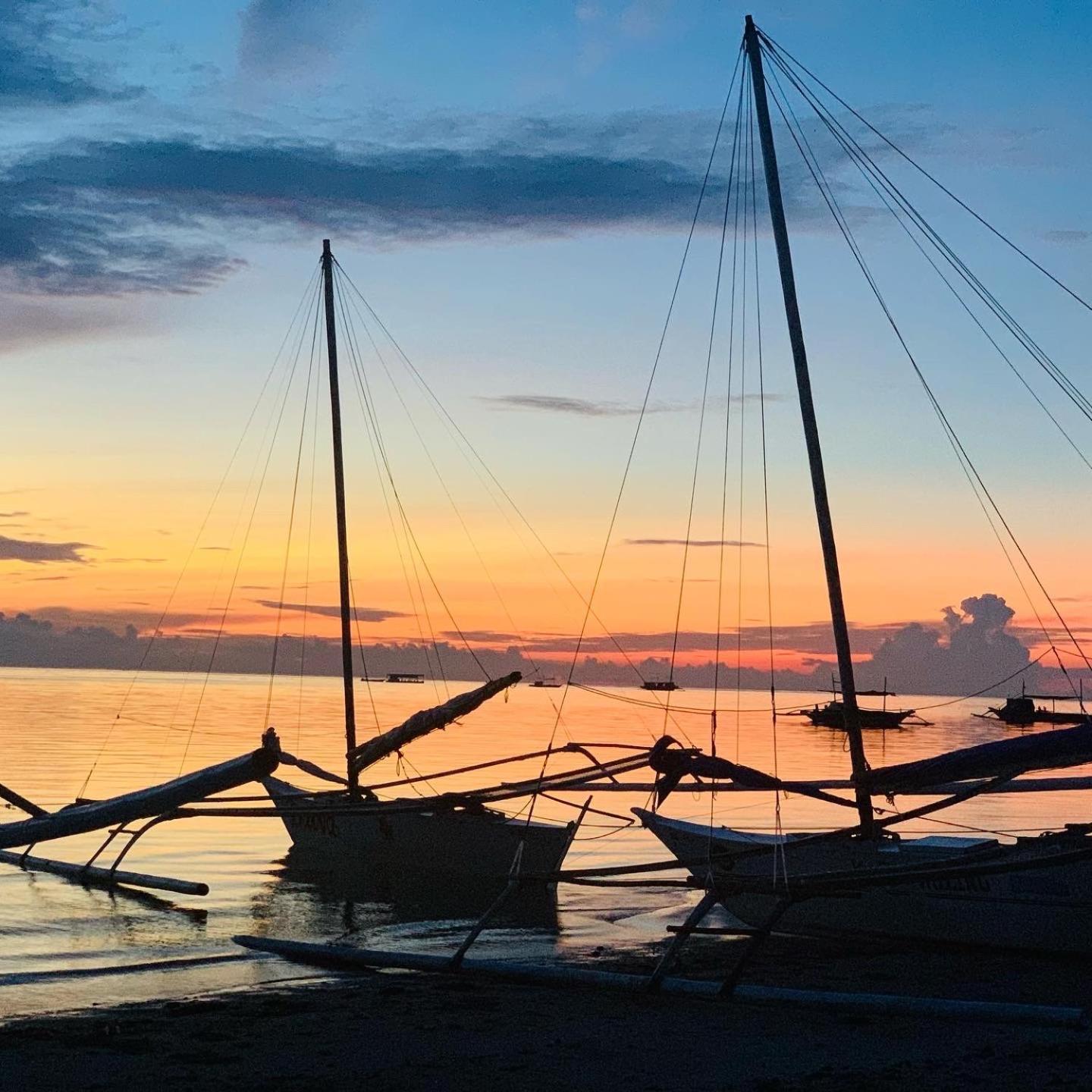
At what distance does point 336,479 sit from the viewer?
112 ft

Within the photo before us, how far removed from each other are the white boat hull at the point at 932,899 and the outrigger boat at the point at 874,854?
23mm

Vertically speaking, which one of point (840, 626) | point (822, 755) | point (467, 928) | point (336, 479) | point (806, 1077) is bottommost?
point (822, 755)

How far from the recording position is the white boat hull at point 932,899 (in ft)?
65.3

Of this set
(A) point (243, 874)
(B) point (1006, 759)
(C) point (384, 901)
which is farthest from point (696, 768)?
(A) point (243, 874)

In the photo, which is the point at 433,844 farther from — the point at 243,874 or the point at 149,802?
the point at 149,802

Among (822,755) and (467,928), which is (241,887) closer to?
(467,928)

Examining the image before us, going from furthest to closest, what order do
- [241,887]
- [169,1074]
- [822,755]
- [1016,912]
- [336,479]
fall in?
1. [822,755]
2. [336,479]
3. [241,887]
4. [1016,912]
5. [169,1074]

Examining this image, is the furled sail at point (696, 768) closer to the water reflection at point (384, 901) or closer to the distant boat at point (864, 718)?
the water reflection at point (384, 901)

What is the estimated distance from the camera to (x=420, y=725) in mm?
29938

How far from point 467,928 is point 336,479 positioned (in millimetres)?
13434

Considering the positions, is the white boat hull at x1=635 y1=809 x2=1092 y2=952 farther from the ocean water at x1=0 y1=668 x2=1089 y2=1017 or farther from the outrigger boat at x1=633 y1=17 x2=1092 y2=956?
the ocean water at x1=0 y1=668 x2=1089 y2=1017

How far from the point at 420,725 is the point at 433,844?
104 inches

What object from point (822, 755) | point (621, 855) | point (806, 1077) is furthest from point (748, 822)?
point (822, 755)

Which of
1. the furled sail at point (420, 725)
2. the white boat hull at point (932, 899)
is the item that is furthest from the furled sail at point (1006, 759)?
the furled sail at point (420, 725)
